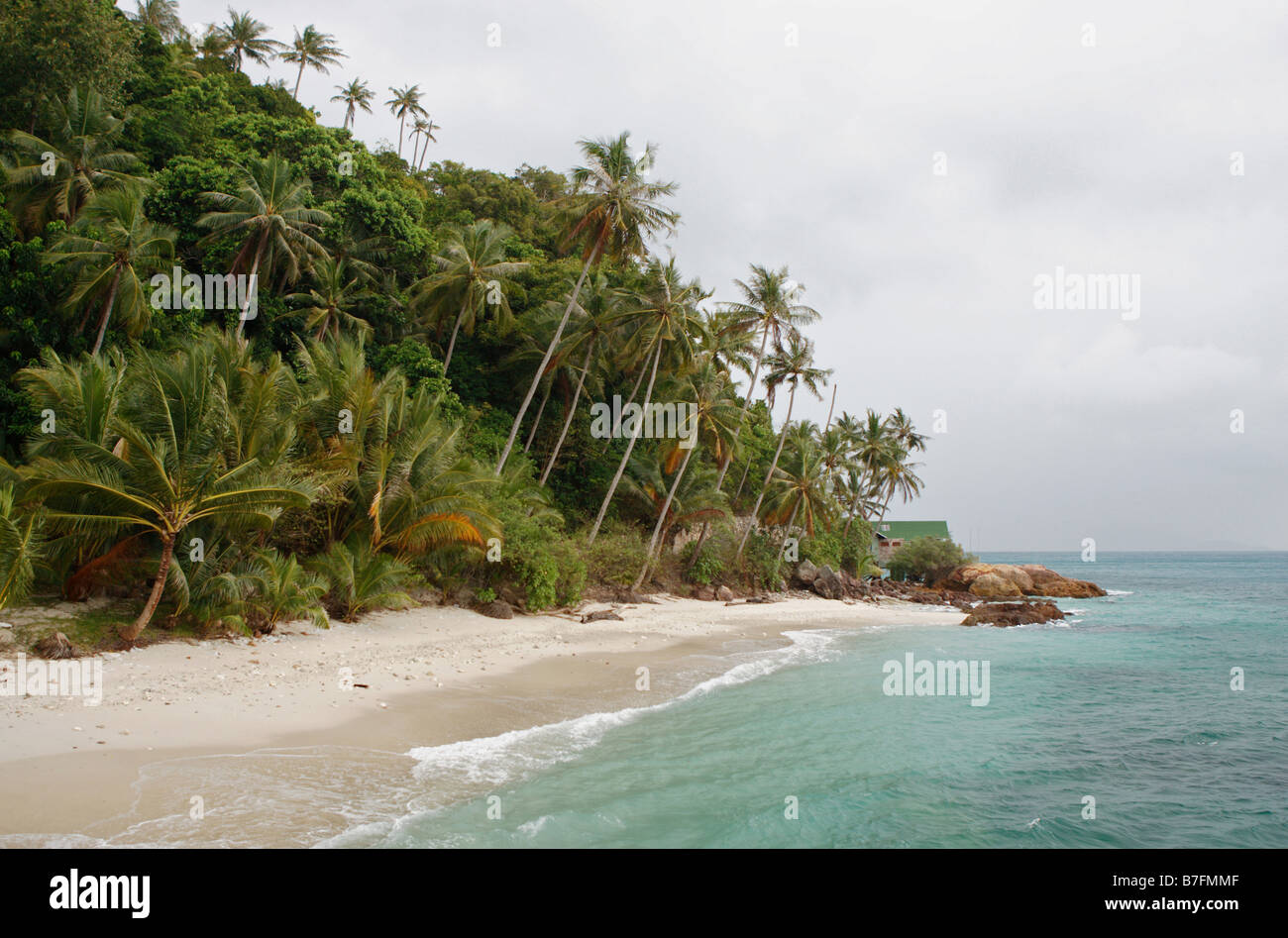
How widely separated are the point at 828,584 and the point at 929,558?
20981 mm

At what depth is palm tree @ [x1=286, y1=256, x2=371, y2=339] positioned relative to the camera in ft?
86.2

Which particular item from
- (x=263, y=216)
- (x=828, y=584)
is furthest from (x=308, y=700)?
(x=828, y=584)

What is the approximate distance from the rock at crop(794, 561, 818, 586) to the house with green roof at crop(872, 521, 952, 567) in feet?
66.8

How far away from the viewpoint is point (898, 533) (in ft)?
261

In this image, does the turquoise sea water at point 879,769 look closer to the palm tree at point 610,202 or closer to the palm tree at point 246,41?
the palm tree at point 610,202

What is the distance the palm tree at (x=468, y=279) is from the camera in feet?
88.4

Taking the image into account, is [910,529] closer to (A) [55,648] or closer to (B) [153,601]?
(B) [153,601]

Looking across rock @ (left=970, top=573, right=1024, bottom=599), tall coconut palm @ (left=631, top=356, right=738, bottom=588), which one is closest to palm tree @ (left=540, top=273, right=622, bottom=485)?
tall coconut palm @ (left=631, top=356, right=738, bottom=588)

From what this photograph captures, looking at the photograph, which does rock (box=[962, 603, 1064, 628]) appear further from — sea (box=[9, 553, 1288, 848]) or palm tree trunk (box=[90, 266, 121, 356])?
palm tree trunk (box=[90, 266, 121, 356])

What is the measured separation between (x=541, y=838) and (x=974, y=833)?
16.4 feet

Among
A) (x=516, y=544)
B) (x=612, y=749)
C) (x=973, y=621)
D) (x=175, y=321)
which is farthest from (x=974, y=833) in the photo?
(x=973, y=621)

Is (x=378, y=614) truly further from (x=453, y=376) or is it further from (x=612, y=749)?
(x=453, y=376)

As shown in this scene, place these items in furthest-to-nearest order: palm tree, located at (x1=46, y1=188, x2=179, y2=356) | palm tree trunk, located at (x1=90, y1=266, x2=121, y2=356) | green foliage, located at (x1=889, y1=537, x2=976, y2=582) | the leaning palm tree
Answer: green foliage, located at (x1=889, y1=537, x2=976, y2=582)
palm tree, located at (x1=46, y1=188, x2=179, y2=356)
palm tree trunk, located at (x1=90, y1=266, x2=121, y2=356)
the leaning palm tree

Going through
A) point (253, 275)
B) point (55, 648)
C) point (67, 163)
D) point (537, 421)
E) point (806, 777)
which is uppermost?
point (67, 163)
